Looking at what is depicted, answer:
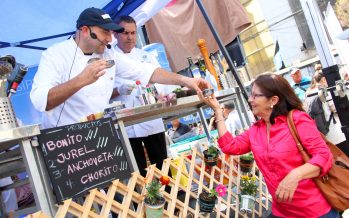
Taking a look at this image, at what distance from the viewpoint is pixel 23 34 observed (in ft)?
11.6

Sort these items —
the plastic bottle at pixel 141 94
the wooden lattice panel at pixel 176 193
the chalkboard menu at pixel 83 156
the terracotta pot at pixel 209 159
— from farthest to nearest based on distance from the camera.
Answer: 1. the terracotta pot at pixel 209 159
2. the plastic bottle at pixel 141 94
3. the wooden lattice panel at pixel 176 193
4. the chalkboard menu at pixel 83 156

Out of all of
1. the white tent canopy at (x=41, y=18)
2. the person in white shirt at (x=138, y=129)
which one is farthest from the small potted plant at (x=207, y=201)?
the white tent canopy at (x=41, y=18)

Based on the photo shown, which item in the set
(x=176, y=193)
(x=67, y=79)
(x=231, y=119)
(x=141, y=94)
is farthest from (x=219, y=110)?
(x=231, y=119)

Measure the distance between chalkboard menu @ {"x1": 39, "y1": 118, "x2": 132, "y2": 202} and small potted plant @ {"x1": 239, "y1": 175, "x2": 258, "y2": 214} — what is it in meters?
1.20

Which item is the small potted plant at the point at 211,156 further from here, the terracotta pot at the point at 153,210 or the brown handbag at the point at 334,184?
the terracotta pot at the point at 153,210

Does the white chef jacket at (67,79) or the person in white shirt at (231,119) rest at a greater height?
the white chef jacket at (67,79)

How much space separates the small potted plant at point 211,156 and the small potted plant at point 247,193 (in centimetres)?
37

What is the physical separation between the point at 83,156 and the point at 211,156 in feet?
3.97

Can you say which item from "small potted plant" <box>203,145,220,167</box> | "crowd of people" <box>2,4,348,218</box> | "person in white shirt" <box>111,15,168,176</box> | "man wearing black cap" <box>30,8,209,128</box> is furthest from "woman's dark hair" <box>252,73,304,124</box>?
"person in white shirt" <box>111,15,168,176</box>

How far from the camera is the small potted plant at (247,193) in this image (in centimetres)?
262

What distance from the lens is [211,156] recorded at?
2.57m

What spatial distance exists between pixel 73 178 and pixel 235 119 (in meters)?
4.73

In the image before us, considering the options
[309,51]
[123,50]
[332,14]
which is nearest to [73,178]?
[123,50]

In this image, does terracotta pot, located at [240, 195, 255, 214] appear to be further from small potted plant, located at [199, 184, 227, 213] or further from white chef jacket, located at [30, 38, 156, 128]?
white chef jacket, located at [30, 38, 156, 128]
